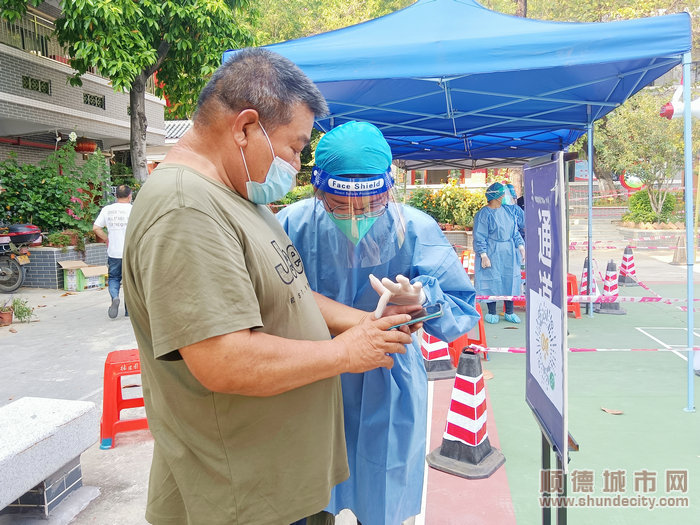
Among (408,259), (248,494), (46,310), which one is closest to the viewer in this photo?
(248,494)

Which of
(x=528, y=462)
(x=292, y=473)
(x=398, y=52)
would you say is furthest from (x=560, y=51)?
(x=292, y=473)

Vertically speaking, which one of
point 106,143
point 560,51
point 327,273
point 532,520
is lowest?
point 532,520

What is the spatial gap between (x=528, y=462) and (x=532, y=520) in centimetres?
64

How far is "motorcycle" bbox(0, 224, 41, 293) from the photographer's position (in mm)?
9688

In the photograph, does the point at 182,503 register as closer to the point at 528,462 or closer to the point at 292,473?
the point at 292,473

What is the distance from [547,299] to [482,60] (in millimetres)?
3015

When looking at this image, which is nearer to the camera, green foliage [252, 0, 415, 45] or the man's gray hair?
the man's gray hair

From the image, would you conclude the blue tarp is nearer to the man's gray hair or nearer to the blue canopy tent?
the blue canopy tent

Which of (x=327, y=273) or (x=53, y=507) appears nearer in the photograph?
(x=327, y=273)

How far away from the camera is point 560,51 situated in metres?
4.20

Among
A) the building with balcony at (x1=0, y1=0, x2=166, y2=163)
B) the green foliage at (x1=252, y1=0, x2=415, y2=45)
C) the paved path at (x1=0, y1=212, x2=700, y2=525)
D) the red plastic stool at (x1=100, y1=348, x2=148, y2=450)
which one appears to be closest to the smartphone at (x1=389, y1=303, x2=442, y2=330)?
the paved path at (x1=0, y1=212, x2=700, y2=525)

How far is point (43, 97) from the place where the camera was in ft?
41.2

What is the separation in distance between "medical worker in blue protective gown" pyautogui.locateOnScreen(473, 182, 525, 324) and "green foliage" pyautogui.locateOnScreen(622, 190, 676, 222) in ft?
48.4

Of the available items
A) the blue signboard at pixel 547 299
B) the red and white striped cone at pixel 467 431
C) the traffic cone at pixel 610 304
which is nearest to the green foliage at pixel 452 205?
the traffic cone at pixel 610 304
